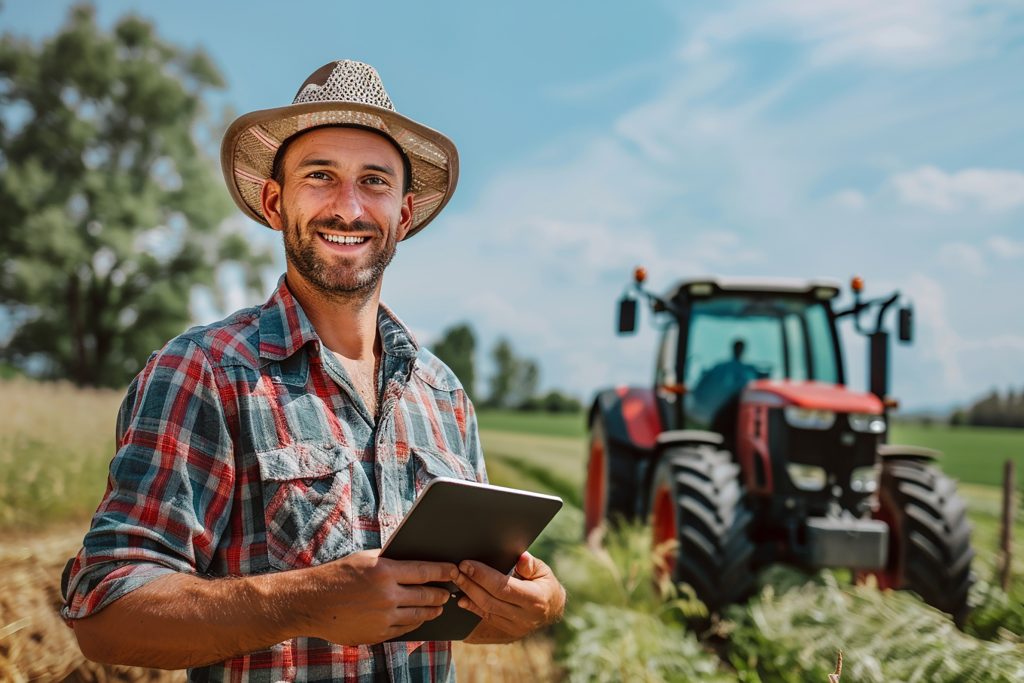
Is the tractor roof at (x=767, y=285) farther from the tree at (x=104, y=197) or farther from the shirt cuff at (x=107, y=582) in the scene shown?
the tree at (x=104, y=197)

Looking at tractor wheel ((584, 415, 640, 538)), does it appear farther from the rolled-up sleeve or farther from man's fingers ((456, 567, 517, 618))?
the rolled-up sleeve

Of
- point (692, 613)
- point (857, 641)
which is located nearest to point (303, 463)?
point (857, 641)

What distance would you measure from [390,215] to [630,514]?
560cm

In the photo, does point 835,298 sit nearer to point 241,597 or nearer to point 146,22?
point 241,597

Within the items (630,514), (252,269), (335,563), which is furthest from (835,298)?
(252,269)

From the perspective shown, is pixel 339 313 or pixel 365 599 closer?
pixel 365 599

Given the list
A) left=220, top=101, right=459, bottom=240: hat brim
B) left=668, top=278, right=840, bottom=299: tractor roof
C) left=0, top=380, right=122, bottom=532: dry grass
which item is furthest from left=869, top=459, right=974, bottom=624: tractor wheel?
left=0, top=380, right=122, bottom=532: dry grass

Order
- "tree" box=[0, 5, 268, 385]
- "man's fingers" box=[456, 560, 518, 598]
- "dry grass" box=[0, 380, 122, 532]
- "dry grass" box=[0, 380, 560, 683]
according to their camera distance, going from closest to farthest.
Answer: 1. "man's fingers" box=[456, 560, 518, 598]
2. "dry grass" box=[0, 380, 560, 683]
3. "dry grass" box=[0, 380, 122, 532]
4. "tree" box=[0, 5, 268, 385]

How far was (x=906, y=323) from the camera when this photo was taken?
19.5 ft

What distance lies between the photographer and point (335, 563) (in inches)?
57.1

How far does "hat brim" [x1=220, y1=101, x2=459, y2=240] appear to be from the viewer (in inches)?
73.5

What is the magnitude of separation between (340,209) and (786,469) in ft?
14.7

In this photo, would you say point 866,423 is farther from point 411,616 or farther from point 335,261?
point 411,616

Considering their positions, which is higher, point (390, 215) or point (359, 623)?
point (390, 215)
